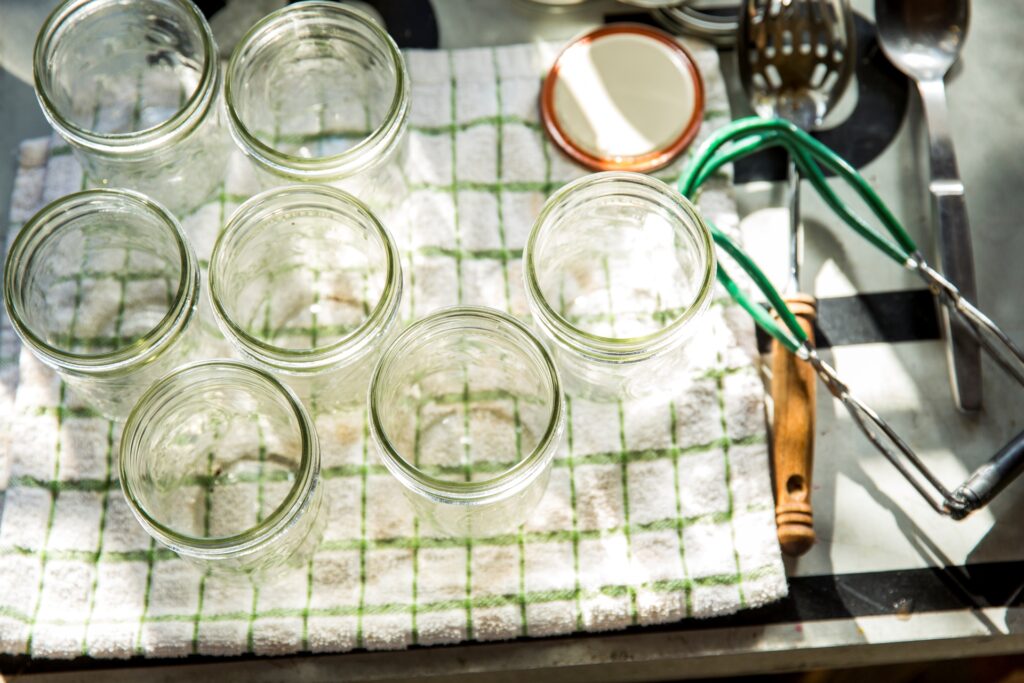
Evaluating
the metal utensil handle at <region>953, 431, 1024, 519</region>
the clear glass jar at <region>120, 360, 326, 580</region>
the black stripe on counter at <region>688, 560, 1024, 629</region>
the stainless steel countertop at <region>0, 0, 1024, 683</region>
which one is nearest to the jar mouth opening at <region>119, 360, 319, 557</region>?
the clear glass jar at <region>120, 360, 326, 580</region>

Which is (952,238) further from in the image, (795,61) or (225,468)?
(225,468)

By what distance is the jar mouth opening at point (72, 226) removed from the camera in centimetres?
48

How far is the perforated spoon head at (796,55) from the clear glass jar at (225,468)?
1.14ft

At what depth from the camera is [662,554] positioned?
53 centimetres

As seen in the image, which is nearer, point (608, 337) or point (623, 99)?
point (608, 337)

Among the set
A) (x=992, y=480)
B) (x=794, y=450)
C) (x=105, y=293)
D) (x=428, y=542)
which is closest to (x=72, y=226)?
(x=105, y=293)

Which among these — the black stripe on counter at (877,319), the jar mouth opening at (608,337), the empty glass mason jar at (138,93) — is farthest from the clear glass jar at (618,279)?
the empty glass mason jar at (138,93)

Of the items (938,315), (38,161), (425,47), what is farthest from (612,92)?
(38,161)

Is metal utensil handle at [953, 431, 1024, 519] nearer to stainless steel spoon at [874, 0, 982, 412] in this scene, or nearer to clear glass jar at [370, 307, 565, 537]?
stainless steel spoon at [874, 0, 982, 412]

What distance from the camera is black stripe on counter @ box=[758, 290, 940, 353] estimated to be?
0.59m

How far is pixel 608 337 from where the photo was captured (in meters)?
0.48

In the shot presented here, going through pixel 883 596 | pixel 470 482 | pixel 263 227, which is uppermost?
pixel 263 227

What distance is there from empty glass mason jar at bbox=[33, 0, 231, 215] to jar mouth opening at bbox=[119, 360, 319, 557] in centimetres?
13

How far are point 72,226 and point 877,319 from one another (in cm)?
47
